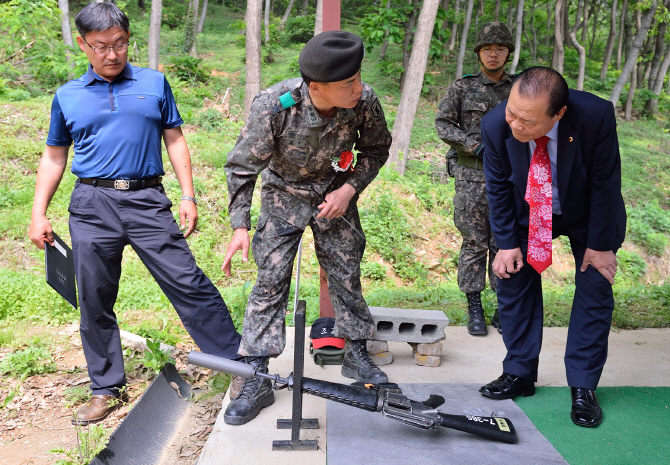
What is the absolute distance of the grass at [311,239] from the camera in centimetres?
510

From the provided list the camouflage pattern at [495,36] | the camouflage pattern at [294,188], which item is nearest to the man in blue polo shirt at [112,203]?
the camouflage pattern at [294,188]

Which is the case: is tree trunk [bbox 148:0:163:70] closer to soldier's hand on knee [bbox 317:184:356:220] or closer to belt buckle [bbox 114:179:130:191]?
belt buckle [bbox 114:179:130:191]

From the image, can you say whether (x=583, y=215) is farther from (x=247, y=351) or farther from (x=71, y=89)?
(x=71, y=89)

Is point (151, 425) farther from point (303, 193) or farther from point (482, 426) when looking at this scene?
point (482, 426)

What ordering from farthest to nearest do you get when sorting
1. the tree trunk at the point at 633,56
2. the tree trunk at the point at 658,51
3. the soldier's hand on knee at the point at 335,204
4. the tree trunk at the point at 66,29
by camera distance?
the tree trunk at the point at 658,51
the tree trunk at the point at 633,56
the tree trunk at the point at 66,29
the soldier's hand on knee at the point at 335,204

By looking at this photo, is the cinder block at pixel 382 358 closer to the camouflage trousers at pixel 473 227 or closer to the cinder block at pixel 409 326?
the cinder block at pixel 409 326

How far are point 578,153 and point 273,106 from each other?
158 cm

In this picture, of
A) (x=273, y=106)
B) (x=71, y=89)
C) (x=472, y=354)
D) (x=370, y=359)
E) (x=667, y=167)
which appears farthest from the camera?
→ (x=667, y=167)

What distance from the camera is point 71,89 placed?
10.3ft

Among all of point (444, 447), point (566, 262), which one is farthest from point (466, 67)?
point (444, 447)

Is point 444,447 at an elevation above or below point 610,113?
below

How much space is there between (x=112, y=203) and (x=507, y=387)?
2505 mm

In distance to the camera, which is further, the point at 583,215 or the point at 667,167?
the point at 667,167

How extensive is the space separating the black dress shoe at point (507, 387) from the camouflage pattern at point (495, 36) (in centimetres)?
245
